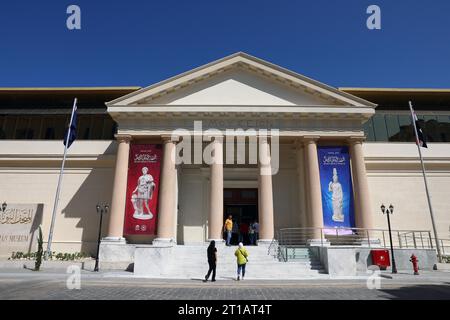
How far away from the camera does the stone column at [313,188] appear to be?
19.6m

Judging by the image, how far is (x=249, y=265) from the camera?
16.2 m

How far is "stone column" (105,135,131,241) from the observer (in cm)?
1967

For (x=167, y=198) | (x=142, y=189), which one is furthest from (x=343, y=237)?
(x=142, y=189)

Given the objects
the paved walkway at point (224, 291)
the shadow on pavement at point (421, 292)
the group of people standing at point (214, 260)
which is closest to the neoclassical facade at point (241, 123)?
Answer: the group of people standing at point (214, 260)

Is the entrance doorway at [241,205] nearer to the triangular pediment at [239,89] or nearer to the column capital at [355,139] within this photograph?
the triangular pediment at [239,89]

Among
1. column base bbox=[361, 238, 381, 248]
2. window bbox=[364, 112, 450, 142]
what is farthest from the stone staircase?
window bbox=[364, 112, 450, 142]

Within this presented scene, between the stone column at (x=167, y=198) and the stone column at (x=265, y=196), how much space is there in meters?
5.66

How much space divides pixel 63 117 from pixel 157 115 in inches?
450

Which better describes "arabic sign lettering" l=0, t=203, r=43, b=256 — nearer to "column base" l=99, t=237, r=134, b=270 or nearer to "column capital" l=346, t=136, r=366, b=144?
"column base" l=99, t=237, r=134, b=270

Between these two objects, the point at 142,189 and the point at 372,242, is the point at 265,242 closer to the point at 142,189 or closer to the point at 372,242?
the point at 372,242

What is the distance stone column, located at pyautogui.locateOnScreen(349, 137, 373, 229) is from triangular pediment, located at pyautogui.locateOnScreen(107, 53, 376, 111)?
3.09 meters

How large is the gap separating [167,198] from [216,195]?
3130 mm
